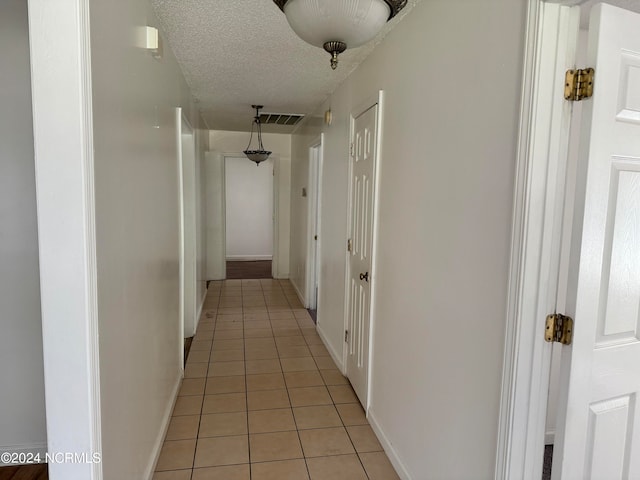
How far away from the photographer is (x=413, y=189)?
6.52 feet

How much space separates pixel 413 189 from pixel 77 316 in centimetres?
151

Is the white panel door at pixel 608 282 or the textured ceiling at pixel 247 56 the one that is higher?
the textured ceiling at pixel 247 56

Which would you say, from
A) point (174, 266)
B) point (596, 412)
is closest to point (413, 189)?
point (596, 412)

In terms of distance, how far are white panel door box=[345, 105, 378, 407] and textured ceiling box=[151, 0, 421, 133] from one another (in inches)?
22.1

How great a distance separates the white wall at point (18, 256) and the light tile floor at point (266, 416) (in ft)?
2.50

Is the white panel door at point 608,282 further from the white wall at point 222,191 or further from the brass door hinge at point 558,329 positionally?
the white wall at point 222,191

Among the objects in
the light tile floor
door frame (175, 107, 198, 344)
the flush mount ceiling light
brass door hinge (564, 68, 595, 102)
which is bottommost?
the light tile floor

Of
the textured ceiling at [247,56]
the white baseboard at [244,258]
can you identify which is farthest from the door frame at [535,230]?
the white baseboard at [244,258]

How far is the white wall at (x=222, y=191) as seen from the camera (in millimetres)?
6395

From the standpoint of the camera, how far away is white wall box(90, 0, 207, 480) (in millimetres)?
1333

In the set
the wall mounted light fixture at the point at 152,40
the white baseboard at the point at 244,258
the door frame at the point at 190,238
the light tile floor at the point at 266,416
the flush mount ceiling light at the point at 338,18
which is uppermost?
the wall mounted light fixture at the point at 152,40

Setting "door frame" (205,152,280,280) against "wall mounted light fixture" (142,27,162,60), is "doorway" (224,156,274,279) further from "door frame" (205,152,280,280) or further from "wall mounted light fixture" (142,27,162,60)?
"wall mounted light fixture" (142,27,162,60)

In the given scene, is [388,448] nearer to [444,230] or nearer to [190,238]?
[444,230]

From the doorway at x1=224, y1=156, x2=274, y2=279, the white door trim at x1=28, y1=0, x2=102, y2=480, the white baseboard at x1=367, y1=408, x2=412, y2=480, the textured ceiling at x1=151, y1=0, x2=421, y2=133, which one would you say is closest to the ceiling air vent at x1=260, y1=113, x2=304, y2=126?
the textured ceiling at x1=151, y1=0, x2=421, y2=133
